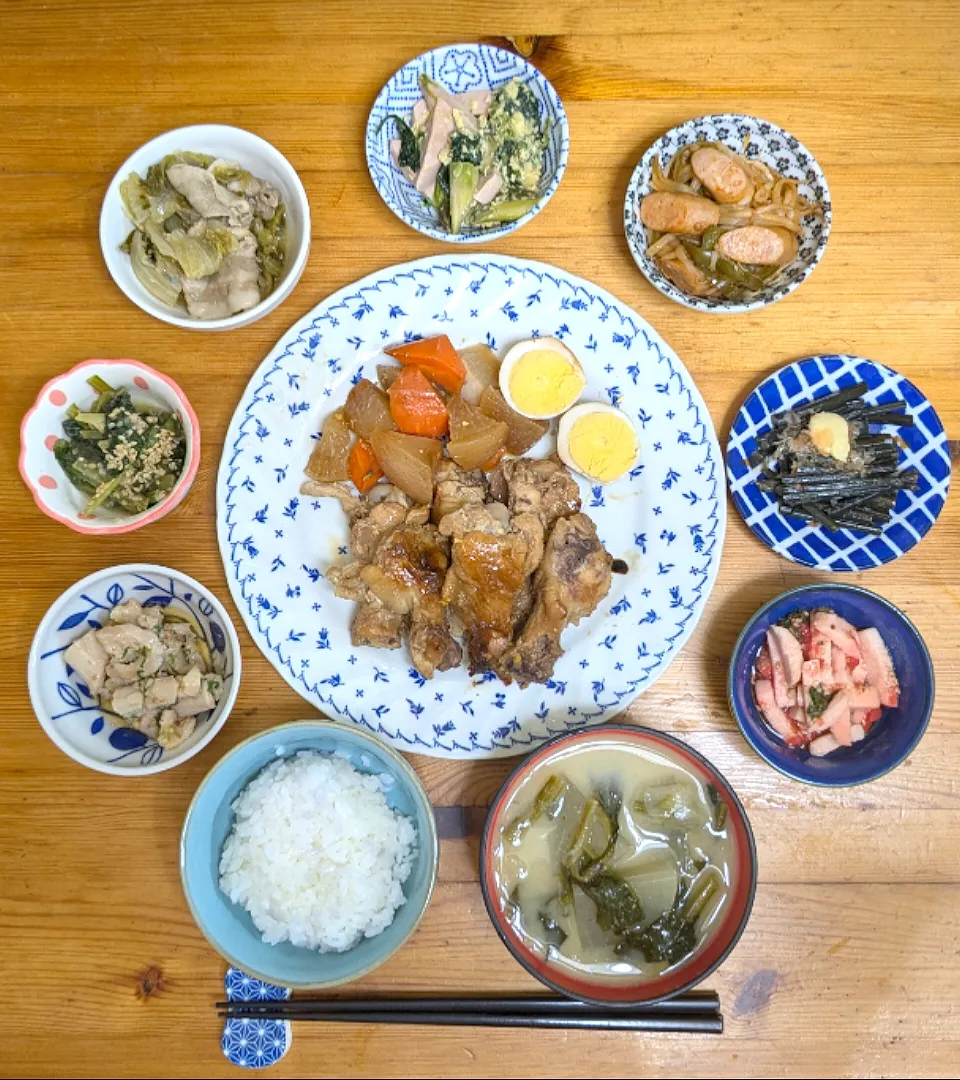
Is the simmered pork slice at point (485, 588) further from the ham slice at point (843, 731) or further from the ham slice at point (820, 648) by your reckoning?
the ham slice at point (843, 731)

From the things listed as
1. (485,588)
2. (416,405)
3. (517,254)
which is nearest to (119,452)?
(416,405)

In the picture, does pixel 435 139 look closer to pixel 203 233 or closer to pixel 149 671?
pixel 203 233

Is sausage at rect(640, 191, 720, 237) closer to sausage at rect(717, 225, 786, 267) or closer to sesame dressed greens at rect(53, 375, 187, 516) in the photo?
sausage at rect(717, 225, 786, 267)

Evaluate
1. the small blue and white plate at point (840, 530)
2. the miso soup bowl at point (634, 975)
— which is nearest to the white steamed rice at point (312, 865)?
the miso soup bowl at point (634, 975)

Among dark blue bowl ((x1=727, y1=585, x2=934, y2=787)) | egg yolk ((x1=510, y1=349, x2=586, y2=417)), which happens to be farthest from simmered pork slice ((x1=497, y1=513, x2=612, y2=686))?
dark blue bowl ((x1=727, y1=585, x2=934, y2=787))

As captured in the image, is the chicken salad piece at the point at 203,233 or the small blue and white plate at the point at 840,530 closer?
the chicken salad piece at the point at 203,233

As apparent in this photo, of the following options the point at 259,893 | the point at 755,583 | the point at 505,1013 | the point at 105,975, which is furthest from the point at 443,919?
the point at 755,583
